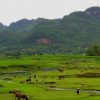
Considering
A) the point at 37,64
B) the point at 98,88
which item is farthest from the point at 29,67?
the point at 98,88

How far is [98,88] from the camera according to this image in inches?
2024

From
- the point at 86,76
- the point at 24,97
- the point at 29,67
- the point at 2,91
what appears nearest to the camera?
the point at 24,97

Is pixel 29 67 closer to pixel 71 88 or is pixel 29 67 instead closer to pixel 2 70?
pixel 2 70

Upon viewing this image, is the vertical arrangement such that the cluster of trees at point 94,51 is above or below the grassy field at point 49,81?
above

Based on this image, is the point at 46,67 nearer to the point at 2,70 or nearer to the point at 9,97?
the point at 2,70

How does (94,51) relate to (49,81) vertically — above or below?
above

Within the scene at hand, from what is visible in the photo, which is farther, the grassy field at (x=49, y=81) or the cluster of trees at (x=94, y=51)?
the cluster of trees at (x=94, y=51)

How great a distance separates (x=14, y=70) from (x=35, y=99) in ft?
216

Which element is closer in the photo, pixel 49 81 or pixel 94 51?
pixel 49 81

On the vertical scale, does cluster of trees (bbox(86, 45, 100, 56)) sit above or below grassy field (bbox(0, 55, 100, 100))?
above

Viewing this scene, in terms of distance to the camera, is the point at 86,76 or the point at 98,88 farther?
the point at 86,76

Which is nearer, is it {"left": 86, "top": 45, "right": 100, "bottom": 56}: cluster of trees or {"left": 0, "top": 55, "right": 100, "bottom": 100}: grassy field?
{"left": 0, "top": 55, "right": 100, "bottom": 100}: grassy field

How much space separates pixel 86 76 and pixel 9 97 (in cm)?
3418

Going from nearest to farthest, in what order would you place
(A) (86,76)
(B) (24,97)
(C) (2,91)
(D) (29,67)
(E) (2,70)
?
(B) (24,97) → (C) (2,91) → (A) (86,76) → (E) (2,70) → (D) (29,67)
